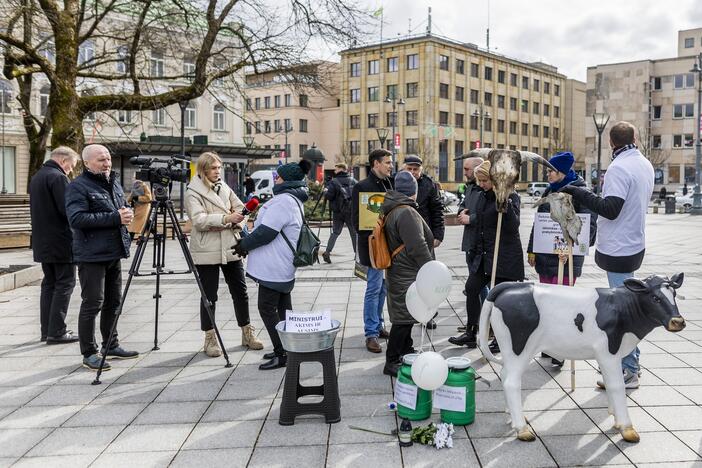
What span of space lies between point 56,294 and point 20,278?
4252 millimetres

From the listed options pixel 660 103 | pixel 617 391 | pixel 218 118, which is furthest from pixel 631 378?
pixel 660 103

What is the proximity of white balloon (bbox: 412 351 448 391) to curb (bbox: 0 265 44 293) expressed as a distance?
7.95m

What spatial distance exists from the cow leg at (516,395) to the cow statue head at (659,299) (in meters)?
0.79

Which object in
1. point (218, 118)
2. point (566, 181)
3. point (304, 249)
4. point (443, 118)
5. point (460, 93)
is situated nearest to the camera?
point (304, 249)

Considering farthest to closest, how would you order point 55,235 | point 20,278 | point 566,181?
point 20,278, point 55,235, point 566,181

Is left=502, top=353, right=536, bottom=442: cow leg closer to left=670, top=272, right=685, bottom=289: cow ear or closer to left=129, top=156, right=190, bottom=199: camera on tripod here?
left=670, top=272, right=685, bottom=289: cow ear

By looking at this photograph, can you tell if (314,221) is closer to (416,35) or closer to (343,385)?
(343,385)

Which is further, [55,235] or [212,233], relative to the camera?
[55,235]

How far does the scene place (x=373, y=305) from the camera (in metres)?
6.35

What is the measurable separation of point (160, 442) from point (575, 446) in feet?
8.78

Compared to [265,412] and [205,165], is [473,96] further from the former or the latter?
[265,412]

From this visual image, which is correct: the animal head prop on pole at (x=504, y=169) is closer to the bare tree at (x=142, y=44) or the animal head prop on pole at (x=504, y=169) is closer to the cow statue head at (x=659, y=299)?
the cow statue head at (x=659, y=299)

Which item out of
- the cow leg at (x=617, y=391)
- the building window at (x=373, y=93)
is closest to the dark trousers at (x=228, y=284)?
the cow leg at (x=617, y=391)

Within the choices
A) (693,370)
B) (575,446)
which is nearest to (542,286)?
(575,446)
